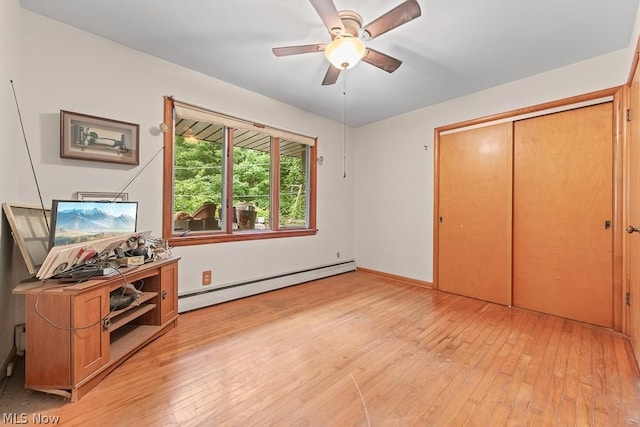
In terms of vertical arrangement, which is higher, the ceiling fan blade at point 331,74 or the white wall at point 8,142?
the ceiling fan blade at point 331,74

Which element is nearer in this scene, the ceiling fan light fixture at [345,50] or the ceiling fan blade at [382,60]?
the ceiling fan light fixture at [345,50]

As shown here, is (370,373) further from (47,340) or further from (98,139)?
(98,139)

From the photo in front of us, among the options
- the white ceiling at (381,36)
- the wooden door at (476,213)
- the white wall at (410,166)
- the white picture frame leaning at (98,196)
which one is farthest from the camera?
the wooden door at (476,213)

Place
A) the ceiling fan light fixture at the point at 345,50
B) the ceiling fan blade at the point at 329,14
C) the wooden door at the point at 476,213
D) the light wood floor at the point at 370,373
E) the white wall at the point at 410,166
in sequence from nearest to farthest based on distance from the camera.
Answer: the light wood floor at the point at 370,373, the ceiling fan blade at the point at 329,14, the ceiling fan light fixture at the point at 345,50, the white wall at the point at 410,166, the wooden door at the point at 476,213

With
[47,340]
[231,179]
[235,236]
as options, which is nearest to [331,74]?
[231,179]

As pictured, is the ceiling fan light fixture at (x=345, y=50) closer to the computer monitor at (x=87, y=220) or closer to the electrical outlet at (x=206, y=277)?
the computer monitor at (x=87, y=220)

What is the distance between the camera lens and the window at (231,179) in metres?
2.80

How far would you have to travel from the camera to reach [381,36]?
2189 mm

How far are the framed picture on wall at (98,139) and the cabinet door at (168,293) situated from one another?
1.04 metres

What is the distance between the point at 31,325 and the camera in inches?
57.6

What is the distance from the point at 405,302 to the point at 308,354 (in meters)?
1.56

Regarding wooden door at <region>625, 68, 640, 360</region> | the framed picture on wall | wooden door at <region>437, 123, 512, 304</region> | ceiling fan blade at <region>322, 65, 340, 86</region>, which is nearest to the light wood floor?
wooden door at <region>625, 68, 640, 360</region>

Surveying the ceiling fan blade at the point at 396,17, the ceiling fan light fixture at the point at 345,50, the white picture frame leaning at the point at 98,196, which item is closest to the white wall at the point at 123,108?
the white picture frame leaning at the point at 98,196

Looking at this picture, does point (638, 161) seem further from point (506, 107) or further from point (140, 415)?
point (140, 415)
